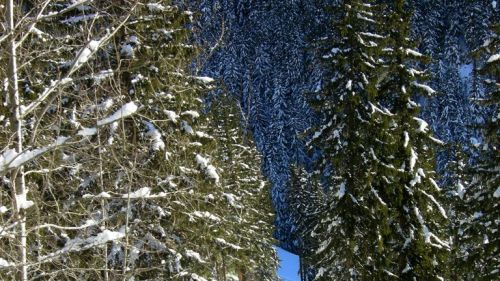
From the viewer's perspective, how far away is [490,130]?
1195cm

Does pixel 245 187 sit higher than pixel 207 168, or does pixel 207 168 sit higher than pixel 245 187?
pixel 207 168

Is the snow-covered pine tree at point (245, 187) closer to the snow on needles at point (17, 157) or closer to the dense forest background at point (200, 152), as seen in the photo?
the dense forest background at point (200, 152)

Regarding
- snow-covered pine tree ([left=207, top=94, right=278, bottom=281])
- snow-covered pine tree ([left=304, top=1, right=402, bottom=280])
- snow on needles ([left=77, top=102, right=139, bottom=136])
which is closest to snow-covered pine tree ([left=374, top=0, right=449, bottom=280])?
snow-covered pine tree ([left=304, top=1, right=402, bottom=280])

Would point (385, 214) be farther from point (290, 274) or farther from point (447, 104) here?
point (447, 104)

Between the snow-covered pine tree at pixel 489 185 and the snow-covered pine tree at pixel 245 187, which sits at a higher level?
the snow-covered pine tree at pixel 489 185

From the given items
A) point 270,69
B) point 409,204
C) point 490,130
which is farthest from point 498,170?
point 270,69

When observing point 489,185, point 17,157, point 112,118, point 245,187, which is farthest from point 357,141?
point 245,187

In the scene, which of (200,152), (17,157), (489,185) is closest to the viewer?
(17,157)

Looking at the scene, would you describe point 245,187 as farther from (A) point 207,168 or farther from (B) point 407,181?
(A) point 207,168

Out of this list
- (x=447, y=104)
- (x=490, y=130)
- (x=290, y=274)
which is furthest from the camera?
(x=447, y=104)

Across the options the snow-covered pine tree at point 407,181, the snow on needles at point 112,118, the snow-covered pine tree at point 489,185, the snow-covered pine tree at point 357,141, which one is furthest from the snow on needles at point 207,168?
the snow on needles at point 112,118

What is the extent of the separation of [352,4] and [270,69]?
8242 centimetres

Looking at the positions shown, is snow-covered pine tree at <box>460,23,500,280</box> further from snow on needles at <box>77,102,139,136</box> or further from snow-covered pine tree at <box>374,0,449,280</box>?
snow on needles at <box>77,102,139,136</box>

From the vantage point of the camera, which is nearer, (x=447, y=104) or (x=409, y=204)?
(x=409, y=204)
